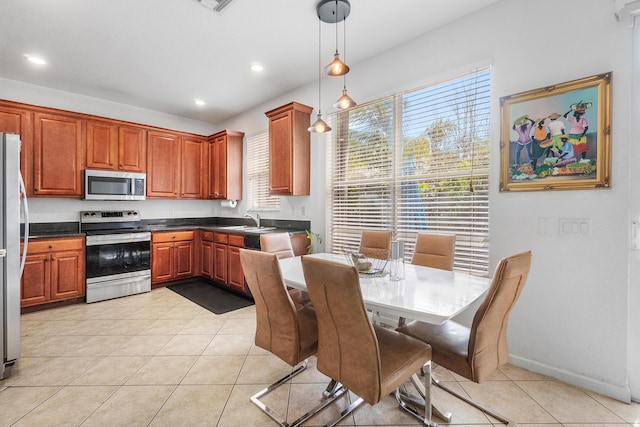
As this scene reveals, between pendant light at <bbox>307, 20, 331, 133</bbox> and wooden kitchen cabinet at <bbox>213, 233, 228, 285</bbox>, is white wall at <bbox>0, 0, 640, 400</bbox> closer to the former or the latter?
pendant light at <bbox>307, 20, 331, 133</bbox>

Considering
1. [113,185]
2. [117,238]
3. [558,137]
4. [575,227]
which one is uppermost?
[558,137]

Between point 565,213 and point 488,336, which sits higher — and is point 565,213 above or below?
above

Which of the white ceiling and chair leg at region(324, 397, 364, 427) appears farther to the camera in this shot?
the white ceiling

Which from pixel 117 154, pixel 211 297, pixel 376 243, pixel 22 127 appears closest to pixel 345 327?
pixel 376 243

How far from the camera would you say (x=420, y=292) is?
1.62 metres

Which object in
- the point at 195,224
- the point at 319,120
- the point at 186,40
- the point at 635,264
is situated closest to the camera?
the point at 635,264

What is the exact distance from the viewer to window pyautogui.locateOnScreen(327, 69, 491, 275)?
2.55 metres

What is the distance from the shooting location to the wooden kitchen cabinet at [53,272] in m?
3.37

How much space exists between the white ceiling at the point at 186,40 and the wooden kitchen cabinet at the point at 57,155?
533 mm

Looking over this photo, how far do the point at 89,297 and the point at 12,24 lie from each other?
→ 2.98 metres

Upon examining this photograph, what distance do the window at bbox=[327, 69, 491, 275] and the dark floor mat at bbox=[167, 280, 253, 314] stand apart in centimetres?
142

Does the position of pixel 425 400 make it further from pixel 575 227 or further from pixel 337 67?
pixel 337 67

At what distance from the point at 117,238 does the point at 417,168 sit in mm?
3905

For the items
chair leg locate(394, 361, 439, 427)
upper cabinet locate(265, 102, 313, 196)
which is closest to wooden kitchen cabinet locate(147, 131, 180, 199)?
upper cabinet locate(265, 102, 313, 196)
